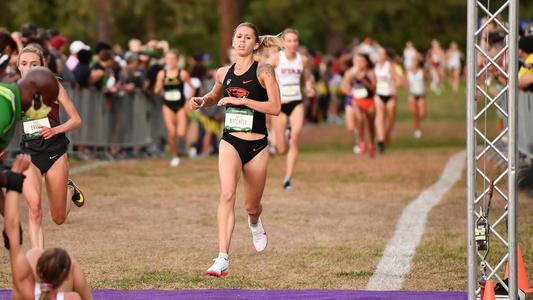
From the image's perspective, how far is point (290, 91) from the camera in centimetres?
1806

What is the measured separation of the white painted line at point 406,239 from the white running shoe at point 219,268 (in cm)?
99

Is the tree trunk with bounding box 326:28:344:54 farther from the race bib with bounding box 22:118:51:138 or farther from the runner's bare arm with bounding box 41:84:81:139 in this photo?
the runner's bare arm with bounding box 41:84:81:139

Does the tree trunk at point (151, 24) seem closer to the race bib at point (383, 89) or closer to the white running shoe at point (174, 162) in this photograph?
the race bib at point (383, 89)

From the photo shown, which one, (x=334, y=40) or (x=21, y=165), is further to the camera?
(x=334, y=40)

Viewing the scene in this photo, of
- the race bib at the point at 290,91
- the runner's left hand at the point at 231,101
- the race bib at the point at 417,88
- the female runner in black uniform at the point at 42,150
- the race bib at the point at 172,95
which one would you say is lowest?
the race bib at the point at 417,88

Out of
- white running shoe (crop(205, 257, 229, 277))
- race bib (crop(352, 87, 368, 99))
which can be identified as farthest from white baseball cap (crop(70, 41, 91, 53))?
white running shoe (crop(205, 257, 229, 277))

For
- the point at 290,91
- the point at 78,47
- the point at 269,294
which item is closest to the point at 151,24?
the point at 78,47

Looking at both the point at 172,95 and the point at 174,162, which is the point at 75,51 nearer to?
the point at 172,95

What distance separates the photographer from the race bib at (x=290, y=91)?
59.0 feet

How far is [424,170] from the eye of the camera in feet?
68.3

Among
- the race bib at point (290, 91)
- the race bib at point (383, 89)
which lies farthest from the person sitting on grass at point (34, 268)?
the race bib at point (383, 89)

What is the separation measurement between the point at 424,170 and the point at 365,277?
10988mm

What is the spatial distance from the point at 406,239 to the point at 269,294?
3447 mm

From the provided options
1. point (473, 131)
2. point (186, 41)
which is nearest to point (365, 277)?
point (473, 131)
